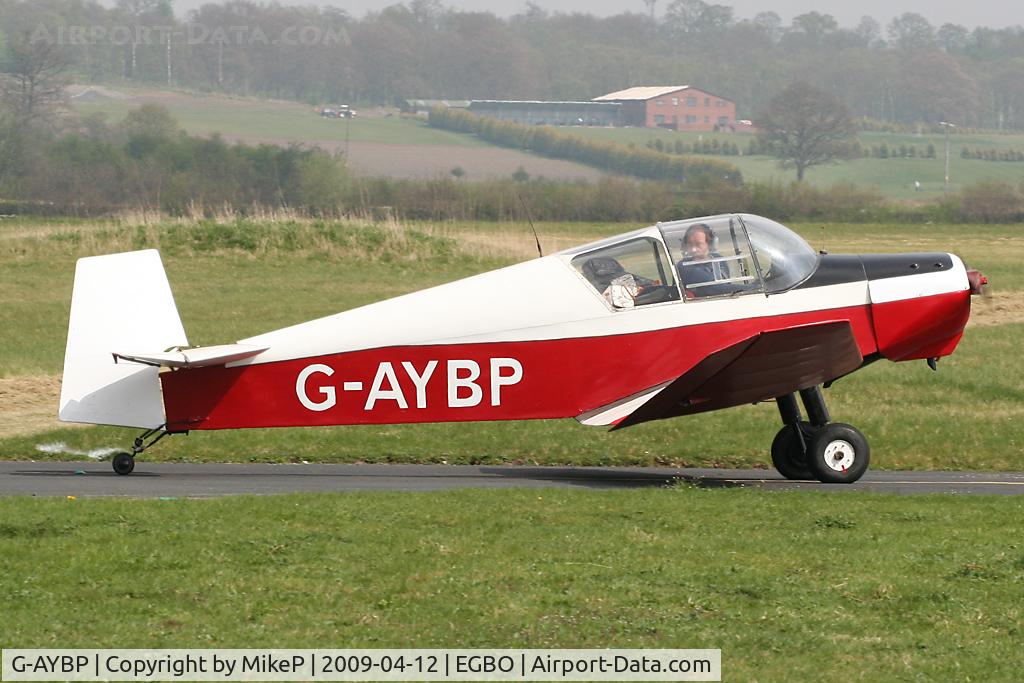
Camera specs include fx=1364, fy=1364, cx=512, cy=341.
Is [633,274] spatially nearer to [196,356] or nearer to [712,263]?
[712,263]

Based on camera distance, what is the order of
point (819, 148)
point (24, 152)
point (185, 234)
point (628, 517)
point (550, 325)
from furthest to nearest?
point (819, 148) → point (24, 152) → point (185, 234) → point (550, 325) → point (628, 517)

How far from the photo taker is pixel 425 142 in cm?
6469

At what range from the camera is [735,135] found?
81.5m

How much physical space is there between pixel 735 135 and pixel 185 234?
52466 mm

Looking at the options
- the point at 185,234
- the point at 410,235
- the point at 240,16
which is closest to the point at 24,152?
the point at 185,234

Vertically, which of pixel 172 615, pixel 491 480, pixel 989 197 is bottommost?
pixel 989 197

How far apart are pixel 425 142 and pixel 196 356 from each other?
179ft

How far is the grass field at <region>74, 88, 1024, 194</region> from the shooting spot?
5728 cm

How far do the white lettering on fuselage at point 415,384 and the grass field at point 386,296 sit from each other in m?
2.52

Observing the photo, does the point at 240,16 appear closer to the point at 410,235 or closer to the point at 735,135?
the point at 735,135

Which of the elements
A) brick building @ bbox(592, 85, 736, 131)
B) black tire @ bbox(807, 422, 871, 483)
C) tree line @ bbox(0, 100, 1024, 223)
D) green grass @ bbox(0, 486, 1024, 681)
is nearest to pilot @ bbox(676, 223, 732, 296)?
black tire @ bbox(807, 422, 871, 483)

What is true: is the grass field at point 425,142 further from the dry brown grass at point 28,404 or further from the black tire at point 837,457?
the black tire at point 837,457

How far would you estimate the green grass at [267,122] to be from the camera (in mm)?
59688

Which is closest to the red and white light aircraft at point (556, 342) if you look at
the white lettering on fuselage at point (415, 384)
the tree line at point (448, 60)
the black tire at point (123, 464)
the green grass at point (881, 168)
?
the white lettering on fuselage at point (415, 384)
